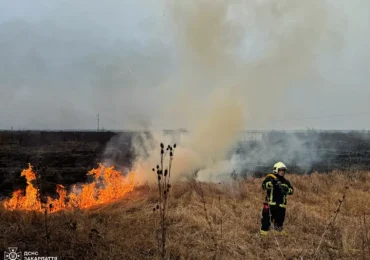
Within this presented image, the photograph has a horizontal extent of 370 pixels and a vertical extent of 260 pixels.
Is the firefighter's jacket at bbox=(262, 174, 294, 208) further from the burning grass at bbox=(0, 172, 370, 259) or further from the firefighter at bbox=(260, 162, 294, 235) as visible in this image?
the burning grass at bbox=(0, 172, 370, 259)

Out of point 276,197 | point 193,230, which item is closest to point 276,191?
point 276,197

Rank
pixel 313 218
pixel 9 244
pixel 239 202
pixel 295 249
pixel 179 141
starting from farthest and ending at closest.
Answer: pixel 179 141, pixel 239 202, pixel 313 218, pixel 295 249, pixel 9 244

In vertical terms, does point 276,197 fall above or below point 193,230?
above

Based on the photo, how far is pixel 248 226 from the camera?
7703 millimetres

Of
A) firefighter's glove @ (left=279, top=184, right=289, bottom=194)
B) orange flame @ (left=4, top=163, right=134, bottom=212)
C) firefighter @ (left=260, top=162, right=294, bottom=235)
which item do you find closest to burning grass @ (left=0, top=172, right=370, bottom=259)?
firefighter @ (left=260, top=162, right=294, bottom=235)

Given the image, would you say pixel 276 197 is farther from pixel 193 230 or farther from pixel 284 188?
pixel 193 230

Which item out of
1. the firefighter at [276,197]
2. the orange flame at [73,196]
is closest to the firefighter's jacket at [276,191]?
the firefighter at [276,197]

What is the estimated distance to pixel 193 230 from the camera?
7293mm

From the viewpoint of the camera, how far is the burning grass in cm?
564

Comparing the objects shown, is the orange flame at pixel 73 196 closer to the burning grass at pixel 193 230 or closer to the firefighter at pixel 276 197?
the burning grass at pixel 193 230

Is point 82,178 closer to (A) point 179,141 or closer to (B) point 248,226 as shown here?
(A) point 179,141

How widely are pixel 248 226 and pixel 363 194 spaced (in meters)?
6.81

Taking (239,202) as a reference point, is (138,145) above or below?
above

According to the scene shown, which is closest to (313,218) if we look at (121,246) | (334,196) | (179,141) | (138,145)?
(334,196)
